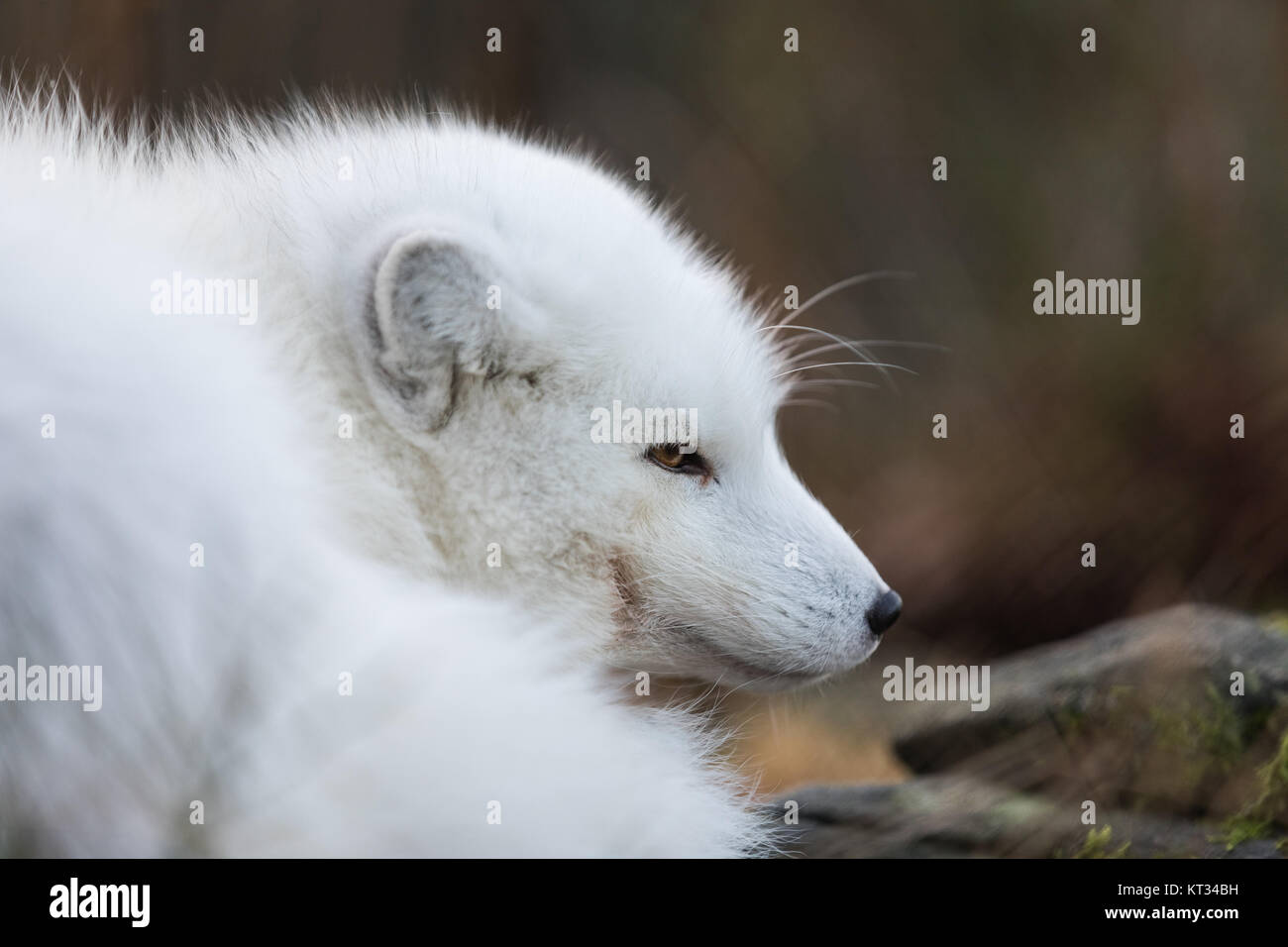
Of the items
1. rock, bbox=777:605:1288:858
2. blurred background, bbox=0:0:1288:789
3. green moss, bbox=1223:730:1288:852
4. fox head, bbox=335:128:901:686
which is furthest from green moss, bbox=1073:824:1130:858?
blurred background, bbox=0:0:1288:789

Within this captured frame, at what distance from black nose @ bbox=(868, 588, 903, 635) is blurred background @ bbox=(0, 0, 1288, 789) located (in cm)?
122

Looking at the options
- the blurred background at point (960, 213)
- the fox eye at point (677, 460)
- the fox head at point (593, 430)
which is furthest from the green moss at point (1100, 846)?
the blurred background at point (960, 213)

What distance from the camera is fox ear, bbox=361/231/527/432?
178cm

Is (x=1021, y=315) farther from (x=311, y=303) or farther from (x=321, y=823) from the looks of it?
(x=321, y=823)

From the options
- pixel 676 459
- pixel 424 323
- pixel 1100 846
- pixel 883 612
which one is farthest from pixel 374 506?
pixel 1100 846

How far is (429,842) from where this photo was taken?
126 cm

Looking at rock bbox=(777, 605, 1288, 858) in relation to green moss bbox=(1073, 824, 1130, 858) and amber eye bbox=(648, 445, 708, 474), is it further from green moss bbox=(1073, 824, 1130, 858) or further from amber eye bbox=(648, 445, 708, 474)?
amber eye bbox=(648, 445, 708, 474)

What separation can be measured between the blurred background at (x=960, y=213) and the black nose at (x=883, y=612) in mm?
1224

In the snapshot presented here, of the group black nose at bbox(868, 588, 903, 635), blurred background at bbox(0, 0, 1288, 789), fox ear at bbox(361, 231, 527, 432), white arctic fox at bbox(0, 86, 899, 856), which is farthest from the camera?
blurred background at bbox(0, 0, 1288, 789)

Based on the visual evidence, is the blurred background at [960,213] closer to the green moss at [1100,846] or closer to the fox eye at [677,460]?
the green moss at [1100,846]

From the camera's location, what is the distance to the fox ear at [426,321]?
70.0 inches

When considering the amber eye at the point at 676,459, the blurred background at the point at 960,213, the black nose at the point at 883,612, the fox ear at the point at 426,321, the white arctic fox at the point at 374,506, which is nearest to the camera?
the white arctic fox at the point at 374,506

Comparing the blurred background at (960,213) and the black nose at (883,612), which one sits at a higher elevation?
the blurred background at (960,213)
